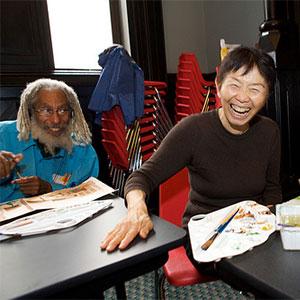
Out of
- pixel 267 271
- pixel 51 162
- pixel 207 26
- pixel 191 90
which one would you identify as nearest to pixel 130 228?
pixel 267 271

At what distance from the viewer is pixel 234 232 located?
0.76 meters

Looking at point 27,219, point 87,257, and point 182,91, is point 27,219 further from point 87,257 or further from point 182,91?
point 182,91

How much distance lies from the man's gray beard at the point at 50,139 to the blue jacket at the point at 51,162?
3 cm

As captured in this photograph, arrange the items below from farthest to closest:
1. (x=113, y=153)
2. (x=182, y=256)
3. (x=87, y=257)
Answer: (x=113, y=153) → (x=182, y=256) → (x=87, y=257)

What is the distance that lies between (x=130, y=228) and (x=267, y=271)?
→ 328 mm

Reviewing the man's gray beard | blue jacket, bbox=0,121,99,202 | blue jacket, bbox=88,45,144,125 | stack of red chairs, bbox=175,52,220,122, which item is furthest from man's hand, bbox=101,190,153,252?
stack of red chairs, bbox=175,52,220,122

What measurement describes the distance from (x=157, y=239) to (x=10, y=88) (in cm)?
176

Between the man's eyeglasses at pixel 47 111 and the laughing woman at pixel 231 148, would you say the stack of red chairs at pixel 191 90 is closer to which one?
the man's eyeglasses at pixel 47 111

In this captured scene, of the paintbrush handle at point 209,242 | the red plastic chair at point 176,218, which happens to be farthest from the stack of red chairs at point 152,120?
the paintbrush handle at point 209,242

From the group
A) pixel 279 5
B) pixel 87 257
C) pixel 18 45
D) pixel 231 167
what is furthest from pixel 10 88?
pixel 279 5

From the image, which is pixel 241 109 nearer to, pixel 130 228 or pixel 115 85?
pixel 130 228

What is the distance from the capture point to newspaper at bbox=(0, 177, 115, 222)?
40.4 inches

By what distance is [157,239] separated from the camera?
0.76 meters

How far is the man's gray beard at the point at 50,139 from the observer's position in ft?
5.61
